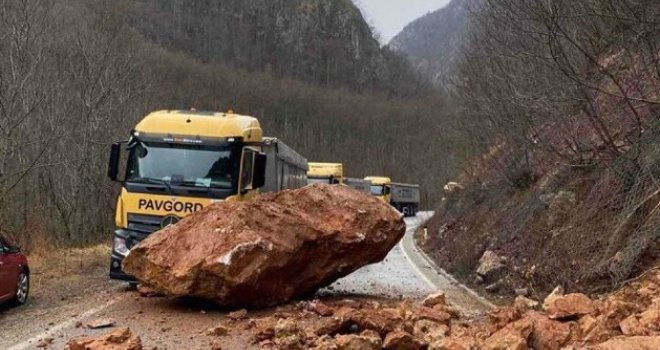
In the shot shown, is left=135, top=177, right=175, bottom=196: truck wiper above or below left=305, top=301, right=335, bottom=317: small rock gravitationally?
above

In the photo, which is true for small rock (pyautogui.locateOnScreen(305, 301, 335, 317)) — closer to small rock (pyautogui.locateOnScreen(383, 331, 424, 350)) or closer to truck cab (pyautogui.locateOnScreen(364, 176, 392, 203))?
small rock (pyautogui.locateOnScreen(383, 331, 424, 350))

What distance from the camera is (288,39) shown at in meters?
119

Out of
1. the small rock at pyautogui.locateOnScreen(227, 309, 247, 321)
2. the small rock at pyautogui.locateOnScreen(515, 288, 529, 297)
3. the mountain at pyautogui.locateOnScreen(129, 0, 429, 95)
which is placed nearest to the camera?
the small rock at pyautogui.locateOnScreen(227, 309, 247, 321)

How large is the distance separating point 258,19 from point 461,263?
104475 millimetres

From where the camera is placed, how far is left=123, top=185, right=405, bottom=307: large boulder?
9141mm

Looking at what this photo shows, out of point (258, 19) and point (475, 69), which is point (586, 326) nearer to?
point (475, 69)

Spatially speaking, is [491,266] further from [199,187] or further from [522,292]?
[199,187]

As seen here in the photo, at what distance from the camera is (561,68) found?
10.5m

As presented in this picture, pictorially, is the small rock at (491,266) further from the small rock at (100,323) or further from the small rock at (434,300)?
the small rock at (100,323)

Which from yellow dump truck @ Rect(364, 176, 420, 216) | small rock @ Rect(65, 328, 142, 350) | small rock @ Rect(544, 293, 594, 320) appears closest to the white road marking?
small rock @ Rect(65, 328, 142, 350)

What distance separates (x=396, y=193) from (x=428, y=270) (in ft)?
135

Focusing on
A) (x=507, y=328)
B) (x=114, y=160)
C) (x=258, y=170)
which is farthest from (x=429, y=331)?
(x=114, y=160)

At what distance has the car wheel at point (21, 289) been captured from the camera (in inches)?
445

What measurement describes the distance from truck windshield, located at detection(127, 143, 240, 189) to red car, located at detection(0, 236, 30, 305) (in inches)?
87.7
